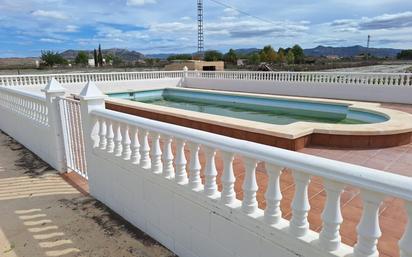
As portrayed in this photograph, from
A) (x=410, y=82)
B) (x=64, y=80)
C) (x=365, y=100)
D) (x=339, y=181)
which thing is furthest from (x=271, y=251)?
(x=64, y=80)

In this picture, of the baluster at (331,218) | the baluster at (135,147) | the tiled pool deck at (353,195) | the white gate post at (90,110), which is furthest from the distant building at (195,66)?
the baluster at (331,218)

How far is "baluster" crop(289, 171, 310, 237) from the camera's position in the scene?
5.34ft

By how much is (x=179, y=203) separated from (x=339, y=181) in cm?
146

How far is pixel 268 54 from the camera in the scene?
2082 inches

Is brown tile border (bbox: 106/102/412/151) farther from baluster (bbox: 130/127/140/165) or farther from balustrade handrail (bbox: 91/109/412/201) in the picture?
balustrade handrail (bbox: 91/109/412/201)

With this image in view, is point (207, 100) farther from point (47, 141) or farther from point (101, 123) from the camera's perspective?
point (101, 123)

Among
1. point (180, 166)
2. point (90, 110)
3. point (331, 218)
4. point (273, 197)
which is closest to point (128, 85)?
point (90, 110)

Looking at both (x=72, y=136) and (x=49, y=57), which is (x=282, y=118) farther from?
(x=49, y=57)

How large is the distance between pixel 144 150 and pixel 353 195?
7.13 feet

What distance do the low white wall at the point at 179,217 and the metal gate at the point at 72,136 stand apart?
0.79 m

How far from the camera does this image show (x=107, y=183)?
3.48 meters

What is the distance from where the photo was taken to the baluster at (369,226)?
133 centimetres

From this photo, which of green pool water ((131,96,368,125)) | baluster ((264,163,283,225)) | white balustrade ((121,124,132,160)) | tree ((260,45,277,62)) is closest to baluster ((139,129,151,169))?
white balustrade ((121,124,132,160))

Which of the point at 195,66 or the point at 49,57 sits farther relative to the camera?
the point at 49,57
